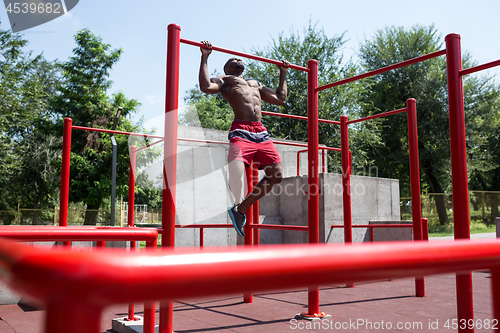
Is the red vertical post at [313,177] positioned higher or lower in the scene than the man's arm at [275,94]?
lower

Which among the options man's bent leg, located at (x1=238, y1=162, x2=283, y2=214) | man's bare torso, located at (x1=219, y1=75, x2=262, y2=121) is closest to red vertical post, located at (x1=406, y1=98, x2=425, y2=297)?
man's bent leg, located at (x1=238, y1=162, x2=283, y2=214)

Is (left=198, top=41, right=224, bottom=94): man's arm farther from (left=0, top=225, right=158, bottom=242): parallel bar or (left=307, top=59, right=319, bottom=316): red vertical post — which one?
(left=0, top=225, right=158, bottom=242): parallel bar

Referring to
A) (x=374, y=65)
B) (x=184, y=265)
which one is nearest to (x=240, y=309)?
(x=184, y=265)

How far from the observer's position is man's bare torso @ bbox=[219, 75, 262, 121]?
334 cm

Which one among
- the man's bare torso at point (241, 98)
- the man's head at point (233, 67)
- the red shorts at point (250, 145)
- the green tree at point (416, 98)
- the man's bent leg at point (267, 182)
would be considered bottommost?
the man's bent leg at point (267, 182)

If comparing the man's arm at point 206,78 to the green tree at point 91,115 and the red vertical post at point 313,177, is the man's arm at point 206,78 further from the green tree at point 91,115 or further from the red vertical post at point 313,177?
the green tree at point 91,115

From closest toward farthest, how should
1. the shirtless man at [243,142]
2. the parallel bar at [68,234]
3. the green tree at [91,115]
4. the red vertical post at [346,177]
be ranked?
the parallel bar at [68,234] → the shirtless man at [243,142] → the red vertical post at [346,177] → the green tree at [91,115]

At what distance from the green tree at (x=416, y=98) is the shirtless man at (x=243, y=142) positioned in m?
16.4

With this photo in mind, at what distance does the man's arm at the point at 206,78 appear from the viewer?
113 inches

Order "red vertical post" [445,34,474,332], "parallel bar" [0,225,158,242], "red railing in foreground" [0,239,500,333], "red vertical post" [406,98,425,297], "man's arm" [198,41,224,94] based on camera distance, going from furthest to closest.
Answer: "red vertical post" [406,98,425,297]
"man's arm" [198,41,224,94]
"red vertical post" [445,34,474,332]
"parallel bar" [0,225,158,242]
"red railing in foreground" [0,239,500,333]

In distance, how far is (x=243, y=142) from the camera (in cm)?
323

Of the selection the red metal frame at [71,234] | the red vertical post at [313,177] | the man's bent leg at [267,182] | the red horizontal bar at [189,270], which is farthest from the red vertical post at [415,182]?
the red horizontal bar at [189,270]

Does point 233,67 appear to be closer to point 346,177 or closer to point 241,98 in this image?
point 241,98

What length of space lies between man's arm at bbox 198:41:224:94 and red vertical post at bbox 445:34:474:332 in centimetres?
153
